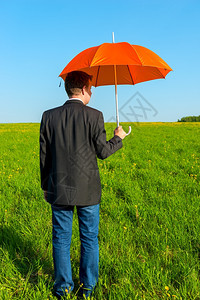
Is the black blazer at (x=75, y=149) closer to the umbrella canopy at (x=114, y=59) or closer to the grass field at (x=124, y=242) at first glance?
the umbrella canopy at (x=114, y=59)

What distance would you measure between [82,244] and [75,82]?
5.40 feet

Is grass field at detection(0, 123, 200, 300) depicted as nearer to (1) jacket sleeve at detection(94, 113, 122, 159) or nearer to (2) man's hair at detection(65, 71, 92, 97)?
(1) jacket sleeve at detection(94, 113, 122, 159)

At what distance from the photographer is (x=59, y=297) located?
2.67 meters

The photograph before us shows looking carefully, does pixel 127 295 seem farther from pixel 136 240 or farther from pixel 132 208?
pixel 132 208

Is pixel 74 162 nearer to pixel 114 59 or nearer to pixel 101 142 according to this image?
pixel 101 142

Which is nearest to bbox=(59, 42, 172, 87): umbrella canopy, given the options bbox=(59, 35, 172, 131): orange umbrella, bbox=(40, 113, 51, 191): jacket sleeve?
bbox=(59, 35, 172, 131): orange umbrella

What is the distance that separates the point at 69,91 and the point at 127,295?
86.8 inches

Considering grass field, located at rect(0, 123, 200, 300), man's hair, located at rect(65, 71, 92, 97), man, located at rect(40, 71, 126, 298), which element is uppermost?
man's hair, located at rect(65, 71, 92, 97)

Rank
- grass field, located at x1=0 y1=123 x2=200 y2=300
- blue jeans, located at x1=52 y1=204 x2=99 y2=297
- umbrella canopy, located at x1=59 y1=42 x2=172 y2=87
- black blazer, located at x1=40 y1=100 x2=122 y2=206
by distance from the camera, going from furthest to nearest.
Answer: umbrella canopy, located at x1=59 y1=42 x2=172 y2=87 < grass field, located at x1=0 y1=123 x2=200 y2=300 < blue jeans, located at x1=52 y1=204 x2=99 y2=297 < black blazer, located at x1=40 y1=100 x2=122 y2=206

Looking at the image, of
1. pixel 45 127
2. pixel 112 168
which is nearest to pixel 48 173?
pixel 45 127

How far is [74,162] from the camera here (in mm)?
2383

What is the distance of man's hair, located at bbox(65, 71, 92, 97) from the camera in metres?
2.37

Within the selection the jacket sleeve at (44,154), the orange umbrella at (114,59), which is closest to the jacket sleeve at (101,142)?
the jacket sleeve at (44,154)

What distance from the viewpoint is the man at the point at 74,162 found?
238cm
